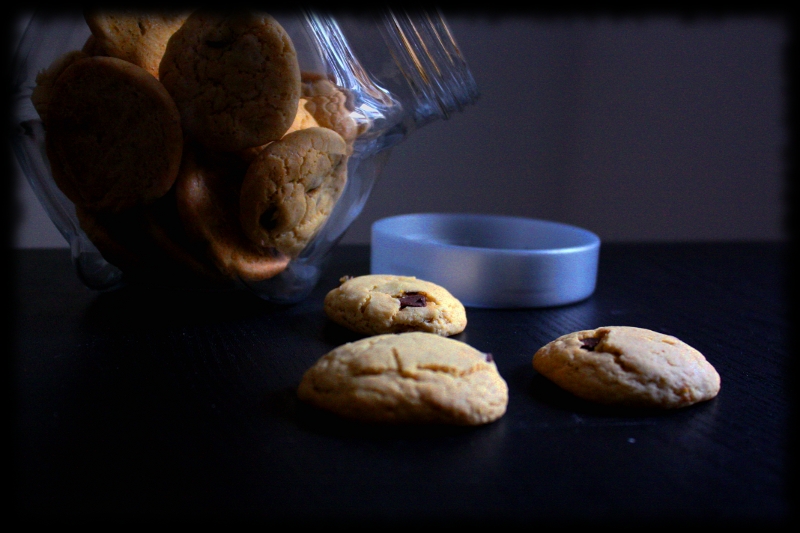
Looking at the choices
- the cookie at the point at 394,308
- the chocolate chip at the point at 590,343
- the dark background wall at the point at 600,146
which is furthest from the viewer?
the dark background wall at the point at 600,146

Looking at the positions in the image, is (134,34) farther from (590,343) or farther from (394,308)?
(590,343)

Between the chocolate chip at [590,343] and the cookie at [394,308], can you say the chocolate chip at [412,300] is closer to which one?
the cookie at [394,308]

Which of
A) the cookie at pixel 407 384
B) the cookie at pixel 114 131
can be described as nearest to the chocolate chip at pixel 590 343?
the cookie at pixel 407 384

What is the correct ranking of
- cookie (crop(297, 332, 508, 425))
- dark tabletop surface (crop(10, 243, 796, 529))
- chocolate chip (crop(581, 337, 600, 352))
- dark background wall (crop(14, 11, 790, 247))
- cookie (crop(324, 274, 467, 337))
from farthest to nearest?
dark background wall (crop(14, 11, 790, 247)) → cookie (crop(324, 274, 467, 337)) → chocolate chip (crop(581, 337, 600, 352)) → cookie (crop(297, 332, 508, 425)) → dark tabletop surface (crop(10, 243, 796, 529))

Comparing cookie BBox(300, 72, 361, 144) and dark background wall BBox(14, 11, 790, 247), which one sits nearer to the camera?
cookie BBox(300, 72, 361, 144)

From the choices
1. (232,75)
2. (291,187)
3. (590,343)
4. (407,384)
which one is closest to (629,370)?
(590,343)

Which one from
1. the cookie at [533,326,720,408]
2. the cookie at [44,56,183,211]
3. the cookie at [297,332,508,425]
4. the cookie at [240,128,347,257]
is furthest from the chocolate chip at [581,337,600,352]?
the cookie at [44,56,183,211]

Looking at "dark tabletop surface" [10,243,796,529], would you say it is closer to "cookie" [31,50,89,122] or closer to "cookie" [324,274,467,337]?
"cookie" [324,274,467,337]
